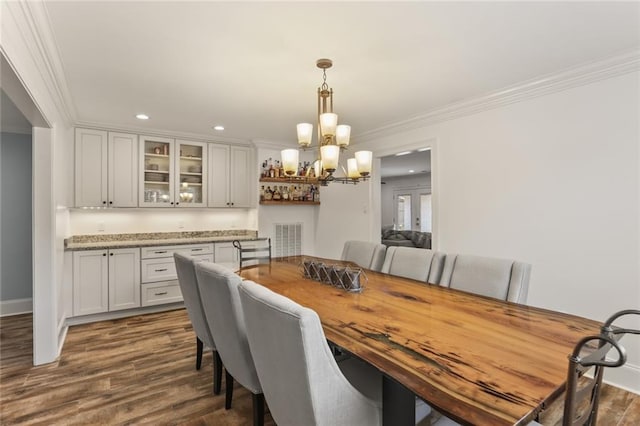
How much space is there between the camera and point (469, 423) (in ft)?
2.77

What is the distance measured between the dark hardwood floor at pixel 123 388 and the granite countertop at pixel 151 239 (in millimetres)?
1026

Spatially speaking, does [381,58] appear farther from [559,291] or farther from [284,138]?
[284,138]

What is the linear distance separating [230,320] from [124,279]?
299 centimetres

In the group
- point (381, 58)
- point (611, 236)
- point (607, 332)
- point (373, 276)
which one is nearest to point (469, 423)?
point (607, 332)

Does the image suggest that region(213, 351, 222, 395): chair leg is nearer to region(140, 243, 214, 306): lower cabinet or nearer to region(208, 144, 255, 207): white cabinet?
region(140, 243, 214, 306): lower cabinet

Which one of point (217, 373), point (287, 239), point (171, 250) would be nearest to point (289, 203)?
point (287, 239)

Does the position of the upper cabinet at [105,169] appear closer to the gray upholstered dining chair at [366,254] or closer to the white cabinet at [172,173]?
the white cabinet at [172,173]

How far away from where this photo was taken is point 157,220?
4.73 m

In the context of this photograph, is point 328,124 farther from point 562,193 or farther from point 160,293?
point 160,293

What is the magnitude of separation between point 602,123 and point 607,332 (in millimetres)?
2269

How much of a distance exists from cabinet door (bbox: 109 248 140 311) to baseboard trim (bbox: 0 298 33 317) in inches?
52.6

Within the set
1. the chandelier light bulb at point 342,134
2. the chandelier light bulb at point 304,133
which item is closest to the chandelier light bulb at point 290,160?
the chandelier light bulb at point 304,133

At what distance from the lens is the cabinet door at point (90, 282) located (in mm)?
3748

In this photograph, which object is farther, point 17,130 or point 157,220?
point 157,220
